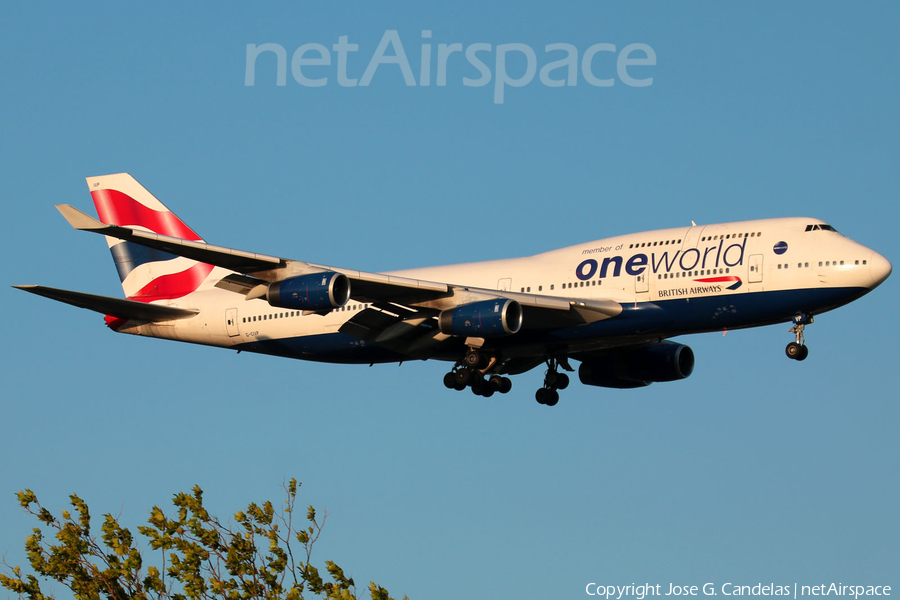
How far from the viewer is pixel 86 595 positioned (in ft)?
89.2

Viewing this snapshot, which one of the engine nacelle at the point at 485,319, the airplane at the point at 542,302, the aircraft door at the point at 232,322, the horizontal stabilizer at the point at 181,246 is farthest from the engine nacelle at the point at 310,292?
the aircraft door at the point at 232,322

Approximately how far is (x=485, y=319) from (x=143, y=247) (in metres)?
20.4

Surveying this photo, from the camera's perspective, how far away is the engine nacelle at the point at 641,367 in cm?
5069

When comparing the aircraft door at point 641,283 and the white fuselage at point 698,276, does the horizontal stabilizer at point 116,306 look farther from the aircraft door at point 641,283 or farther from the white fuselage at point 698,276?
the aircraft door at point 641,283

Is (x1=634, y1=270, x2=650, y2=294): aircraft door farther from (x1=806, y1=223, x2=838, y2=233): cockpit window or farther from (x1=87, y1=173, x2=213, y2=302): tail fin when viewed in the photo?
(x1=87, y1=173, x2=213, y2=302): tail fin

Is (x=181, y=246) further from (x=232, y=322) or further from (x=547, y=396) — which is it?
(x=547, y=396)

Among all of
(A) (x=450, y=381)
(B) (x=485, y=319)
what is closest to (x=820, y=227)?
(B) (x=485, y=319)

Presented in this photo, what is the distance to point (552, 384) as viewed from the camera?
50156 mm

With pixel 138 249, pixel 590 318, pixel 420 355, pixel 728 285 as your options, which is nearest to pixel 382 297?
pixel 420 355

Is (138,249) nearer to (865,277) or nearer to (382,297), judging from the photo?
(382,297)

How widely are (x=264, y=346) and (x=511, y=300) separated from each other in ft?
43.4

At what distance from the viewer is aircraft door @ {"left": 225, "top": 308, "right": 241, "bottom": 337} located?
51.5 metres

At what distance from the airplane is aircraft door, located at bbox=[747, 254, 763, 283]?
35 millimetres

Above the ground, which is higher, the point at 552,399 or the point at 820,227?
the point at 820,227
